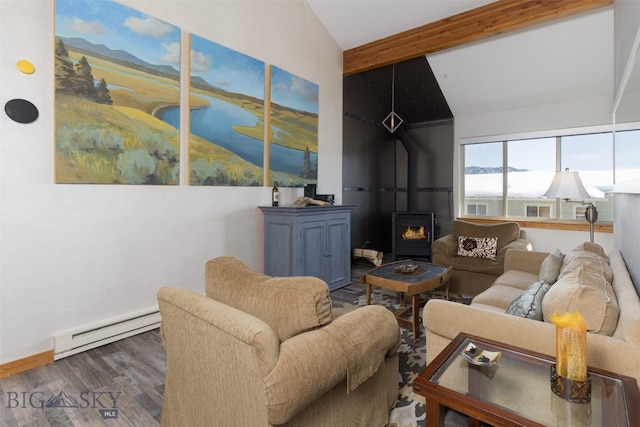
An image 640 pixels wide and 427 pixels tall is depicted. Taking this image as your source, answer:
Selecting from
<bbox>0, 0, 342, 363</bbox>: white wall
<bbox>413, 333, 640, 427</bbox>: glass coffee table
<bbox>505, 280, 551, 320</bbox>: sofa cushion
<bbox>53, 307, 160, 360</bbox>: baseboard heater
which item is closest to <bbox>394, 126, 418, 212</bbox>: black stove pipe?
<bbox>0, 0, 342, 363</bbox>: white wall

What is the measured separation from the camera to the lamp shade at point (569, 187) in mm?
4105

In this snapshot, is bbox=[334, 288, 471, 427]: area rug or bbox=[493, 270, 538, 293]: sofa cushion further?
bbox=[493, 270, 538, 293]: sofa cushion

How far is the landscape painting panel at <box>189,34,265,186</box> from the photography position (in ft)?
11.1

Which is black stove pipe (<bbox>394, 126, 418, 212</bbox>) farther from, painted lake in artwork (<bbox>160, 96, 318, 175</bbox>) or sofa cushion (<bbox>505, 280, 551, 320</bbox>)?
sofa cushion (<bbox>505, 280, 551, 320</bbox>)

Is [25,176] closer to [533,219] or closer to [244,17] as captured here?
[244,17]

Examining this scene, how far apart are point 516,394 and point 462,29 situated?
4499mm

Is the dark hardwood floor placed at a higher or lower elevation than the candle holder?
lower

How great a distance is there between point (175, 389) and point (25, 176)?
1.93 m

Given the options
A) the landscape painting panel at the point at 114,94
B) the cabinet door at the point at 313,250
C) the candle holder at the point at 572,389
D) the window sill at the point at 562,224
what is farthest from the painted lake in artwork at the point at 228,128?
the window sill at the point at 562,224

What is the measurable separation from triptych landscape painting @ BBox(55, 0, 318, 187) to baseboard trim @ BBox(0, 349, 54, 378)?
51.7 inches

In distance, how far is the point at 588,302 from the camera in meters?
1.46

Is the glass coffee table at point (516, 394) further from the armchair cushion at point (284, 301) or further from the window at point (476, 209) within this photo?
the window at point (476, 209)

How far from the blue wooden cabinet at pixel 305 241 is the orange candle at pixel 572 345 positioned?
2815mm

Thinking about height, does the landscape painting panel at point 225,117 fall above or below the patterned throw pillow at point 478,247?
above
